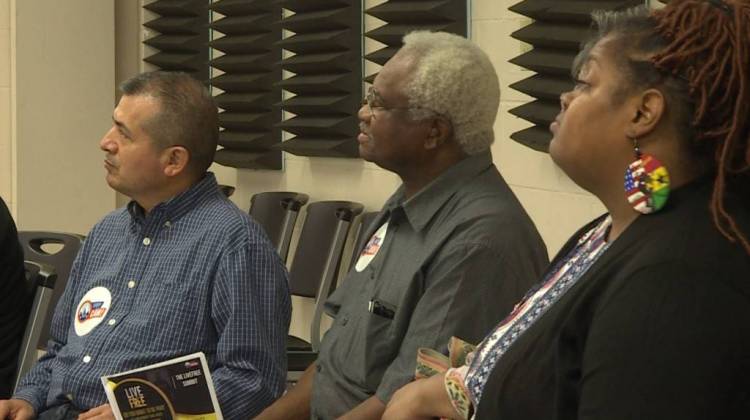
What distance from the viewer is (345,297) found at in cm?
273

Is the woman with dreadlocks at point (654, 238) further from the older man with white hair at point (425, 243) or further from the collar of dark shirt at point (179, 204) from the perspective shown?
the collar of dark shirt at point (179, 204)

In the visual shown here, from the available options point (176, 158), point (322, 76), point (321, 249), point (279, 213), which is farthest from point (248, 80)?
point (176, 158)

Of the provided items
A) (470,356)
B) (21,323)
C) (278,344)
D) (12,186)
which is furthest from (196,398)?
(12,186)

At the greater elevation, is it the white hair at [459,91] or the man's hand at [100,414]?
the white hair at [459,91]

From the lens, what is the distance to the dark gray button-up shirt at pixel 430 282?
2332 mm

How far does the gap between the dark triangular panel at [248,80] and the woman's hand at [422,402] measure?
153 inches

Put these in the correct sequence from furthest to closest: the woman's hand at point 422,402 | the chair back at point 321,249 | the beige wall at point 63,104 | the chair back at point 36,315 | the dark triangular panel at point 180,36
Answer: the beige wall at point 63,104
the dark triangular panel at point 180,36
the chair back at point 321,249
the chair back at point 36,315
the woman's hand at point 422,402

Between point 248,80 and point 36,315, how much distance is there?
288 centimetres

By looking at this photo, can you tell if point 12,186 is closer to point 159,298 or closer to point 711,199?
point 159,298

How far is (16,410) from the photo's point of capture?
115 inches

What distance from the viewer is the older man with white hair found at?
2.35 m

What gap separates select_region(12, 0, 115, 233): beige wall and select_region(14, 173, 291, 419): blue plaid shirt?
4.27 m

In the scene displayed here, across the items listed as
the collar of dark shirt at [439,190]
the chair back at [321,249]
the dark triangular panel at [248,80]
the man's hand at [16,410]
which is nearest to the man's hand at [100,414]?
the man's hand at [16,410]

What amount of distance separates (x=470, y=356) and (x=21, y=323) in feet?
6.16
